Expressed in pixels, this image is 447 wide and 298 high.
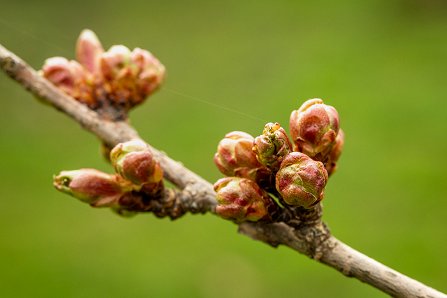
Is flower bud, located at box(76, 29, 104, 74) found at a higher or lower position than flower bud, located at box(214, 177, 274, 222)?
higher

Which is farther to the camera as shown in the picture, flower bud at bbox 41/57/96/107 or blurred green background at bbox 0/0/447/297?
blurred green background at bbox 0/0/447/297

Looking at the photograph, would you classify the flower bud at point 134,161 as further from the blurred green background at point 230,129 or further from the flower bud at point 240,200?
the blurred green background at point 230,129

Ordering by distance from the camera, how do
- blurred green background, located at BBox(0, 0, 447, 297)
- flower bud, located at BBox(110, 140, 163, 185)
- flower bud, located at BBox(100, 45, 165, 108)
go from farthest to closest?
1. blurred green background, located at BBox(0, 0, 447, 297)
2. flower bud, located at BBox(100, 45, 165, 108)
3. flower bud, located at BBox(110, 140, 163, 185)

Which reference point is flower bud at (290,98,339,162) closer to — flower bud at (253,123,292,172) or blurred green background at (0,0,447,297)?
flower bud at (253,123,292,172)

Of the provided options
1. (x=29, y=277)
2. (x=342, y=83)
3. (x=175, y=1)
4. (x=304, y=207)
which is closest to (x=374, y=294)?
(x=29, y=277)

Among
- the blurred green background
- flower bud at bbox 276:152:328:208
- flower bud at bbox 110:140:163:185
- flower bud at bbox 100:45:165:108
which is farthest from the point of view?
the blurred green background

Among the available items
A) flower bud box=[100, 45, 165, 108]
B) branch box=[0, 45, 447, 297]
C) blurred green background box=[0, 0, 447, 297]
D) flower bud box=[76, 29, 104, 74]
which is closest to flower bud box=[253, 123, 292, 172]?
branch box=[0, 45, 447, 297]

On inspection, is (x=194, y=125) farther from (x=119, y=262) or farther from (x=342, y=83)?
(x=119, y=262)
